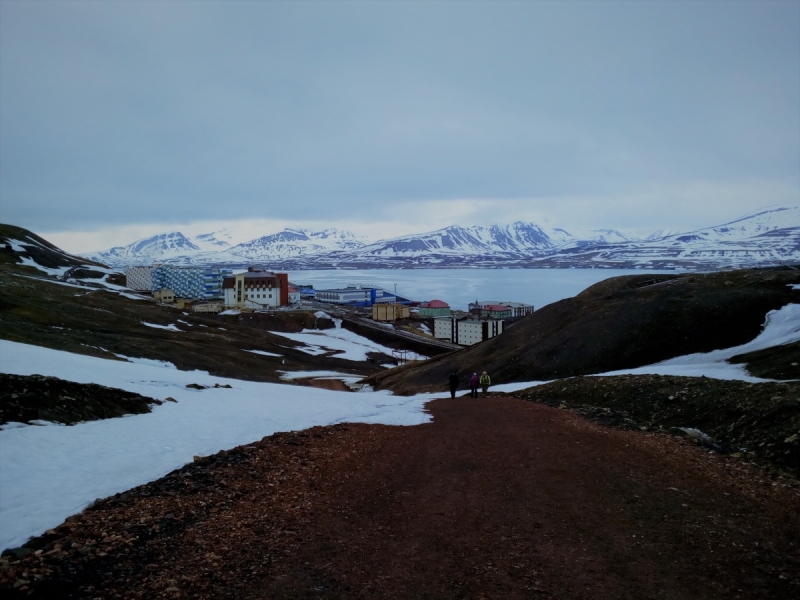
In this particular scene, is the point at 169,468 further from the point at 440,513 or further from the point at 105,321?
the point at 105,321

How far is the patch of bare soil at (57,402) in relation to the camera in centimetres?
1241

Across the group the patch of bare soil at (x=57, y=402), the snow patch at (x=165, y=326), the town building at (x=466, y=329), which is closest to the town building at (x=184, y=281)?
the town building at (x=466, y=329)

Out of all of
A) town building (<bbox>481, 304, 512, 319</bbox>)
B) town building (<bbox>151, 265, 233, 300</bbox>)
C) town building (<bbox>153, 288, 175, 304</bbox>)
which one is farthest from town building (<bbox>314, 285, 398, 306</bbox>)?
town building (<bbox>153, 288, 175, 304</bbox>)

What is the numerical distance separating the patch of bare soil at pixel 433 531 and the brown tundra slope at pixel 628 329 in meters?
20.3

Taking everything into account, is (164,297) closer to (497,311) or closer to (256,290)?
(256,290)

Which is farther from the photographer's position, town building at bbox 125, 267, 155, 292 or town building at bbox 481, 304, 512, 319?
town building at bbox 125, 267, 155, 292

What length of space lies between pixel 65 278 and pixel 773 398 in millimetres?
127802

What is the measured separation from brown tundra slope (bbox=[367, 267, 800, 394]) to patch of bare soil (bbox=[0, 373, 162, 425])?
919 inches

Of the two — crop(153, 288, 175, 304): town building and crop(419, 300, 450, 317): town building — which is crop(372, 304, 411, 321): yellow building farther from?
crop(153, 288, 175, 304): town building

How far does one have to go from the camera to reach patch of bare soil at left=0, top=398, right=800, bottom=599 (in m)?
6.60

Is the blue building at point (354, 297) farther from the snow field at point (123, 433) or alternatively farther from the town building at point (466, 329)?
the snow field at point (123, 433)

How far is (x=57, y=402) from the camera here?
44.8ft

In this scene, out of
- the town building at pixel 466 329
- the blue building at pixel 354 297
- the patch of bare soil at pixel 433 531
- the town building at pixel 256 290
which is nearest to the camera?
the patch of bare soil at pixel 433 531

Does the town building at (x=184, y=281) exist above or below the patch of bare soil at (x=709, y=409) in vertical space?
above
